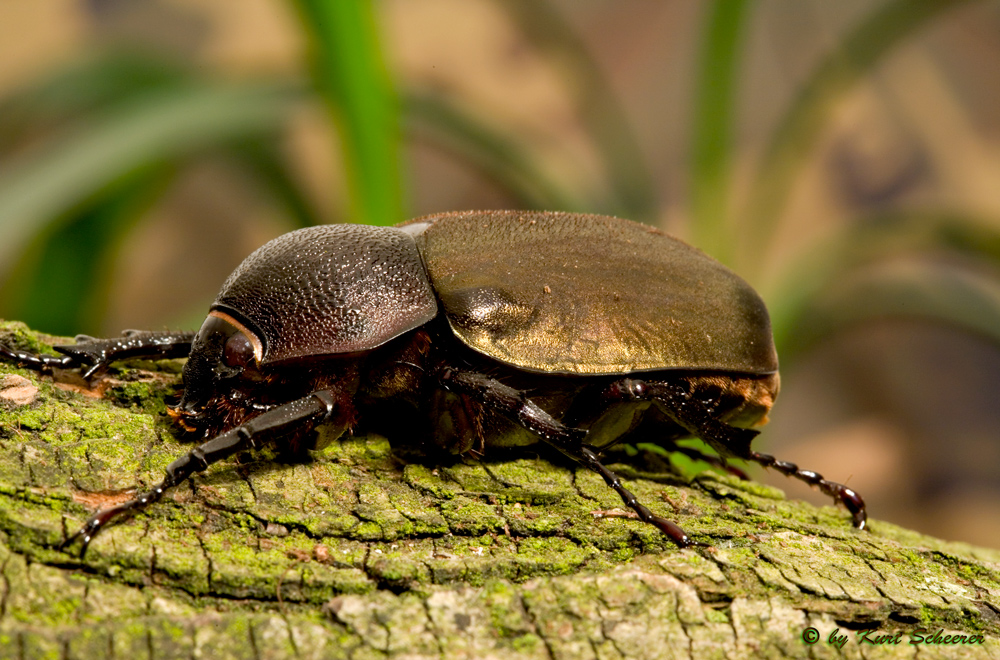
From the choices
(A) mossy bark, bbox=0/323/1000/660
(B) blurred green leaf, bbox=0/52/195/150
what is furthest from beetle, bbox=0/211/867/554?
(B) blurred green leaf, bbox=0/52/195/150

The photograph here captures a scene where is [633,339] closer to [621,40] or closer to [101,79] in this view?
[101,79]

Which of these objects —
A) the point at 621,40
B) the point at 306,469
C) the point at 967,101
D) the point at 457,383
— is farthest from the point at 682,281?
the point at 967,101

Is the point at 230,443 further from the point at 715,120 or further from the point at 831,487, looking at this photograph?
the point at 715,120

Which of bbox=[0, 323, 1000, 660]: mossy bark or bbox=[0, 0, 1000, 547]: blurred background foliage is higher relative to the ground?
bbox=[0, 0, 1000, 547]: blurred background foliage

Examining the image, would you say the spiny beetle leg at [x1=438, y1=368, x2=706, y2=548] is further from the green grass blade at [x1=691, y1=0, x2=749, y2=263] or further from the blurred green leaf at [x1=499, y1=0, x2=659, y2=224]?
the blurred green leaf at [x1=499, y1=0, x2=659, y2=224]

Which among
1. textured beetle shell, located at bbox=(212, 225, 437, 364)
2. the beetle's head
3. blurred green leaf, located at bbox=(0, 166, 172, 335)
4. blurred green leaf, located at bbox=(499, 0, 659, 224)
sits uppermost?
blurred green leaf, located at bbox=(499, 0, 659, 224)

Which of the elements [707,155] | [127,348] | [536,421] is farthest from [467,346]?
[707,155]

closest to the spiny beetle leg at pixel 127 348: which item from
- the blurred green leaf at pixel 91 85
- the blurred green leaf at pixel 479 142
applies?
the blurred green leaf at pixel 91 85

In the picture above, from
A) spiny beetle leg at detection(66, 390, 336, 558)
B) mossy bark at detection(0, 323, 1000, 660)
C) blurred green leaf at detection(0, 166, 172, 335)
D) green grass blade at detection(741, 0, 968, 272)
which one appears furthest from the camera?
green grass blade at detection(741, 0, 968, 272)
